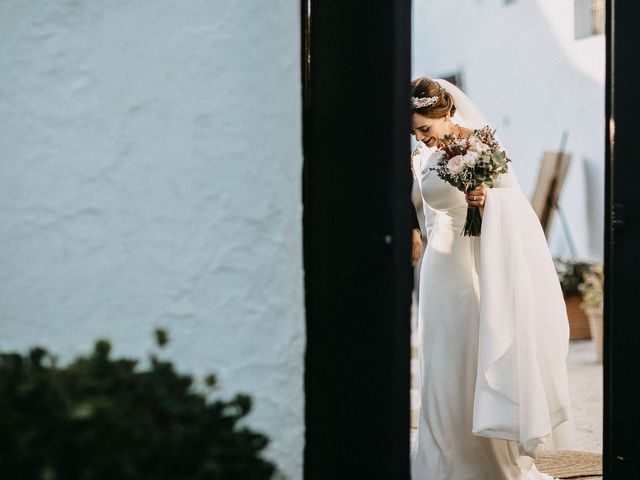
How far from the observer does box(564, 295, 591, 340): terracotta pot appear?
988 cm

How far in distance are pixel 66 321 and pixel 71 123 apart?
1.89 ft

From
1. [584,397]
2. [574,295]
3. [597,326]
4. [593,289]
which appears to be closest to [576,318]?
[574,295]

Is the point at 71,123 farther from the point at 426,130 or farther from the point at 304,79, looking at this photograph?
the point at 426,130

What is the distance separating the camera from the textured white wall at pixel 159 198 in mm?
2404

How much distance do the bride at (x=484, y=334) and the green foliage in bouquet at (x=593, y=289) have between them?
15.7 ft

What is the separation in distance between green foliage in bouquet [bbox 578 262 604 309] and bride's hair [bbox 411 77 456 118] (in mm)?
4822

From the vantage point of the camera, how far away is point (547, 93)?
1093cm

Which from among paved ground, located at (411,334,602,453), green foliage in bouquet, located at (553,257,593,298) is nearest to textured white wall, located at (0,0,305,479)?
paved ground, located at (411,334,602,453)

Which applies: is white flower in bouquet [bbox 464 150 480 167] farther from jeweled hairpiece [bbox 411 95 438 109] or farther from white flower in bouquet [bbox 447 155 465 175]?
jeweled hairpiece [bbox 411 95 438 109]

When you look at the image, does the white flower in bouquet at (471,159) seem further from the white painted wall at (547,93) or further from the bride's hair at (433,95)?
the white painted wall at (547,93)

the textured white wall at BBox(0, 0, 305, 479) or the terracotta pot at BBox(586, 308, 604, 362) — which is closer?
the textured white wall at BBox(0, 0, 305, 479)

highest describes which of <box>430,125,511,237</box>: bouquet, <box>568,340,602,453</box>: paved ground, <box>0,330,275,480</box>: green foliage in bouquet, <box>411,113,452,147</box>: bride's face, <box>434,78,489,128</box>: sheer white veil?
<box>434,78,489,128</box>: sheer white veil

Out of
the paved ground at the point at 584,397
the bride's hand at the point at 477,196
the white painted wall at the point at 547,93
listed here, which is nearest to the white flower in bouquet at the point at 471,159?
the bride's hand at the point at 477,196

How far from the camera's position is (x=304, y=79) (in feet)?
8.35
